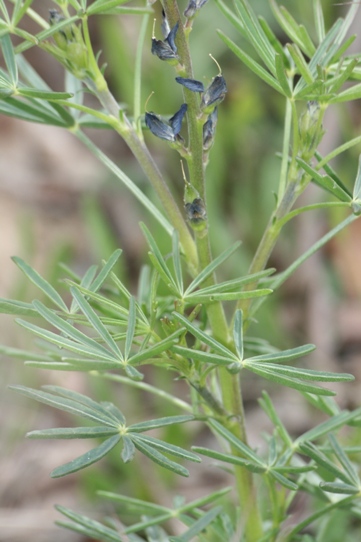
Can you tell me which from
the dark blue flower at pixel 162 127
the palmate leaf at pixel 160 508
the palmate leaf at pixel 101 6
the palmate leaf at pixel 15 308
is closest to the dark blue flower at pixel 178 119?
the dark blue flower at pixel 162 127

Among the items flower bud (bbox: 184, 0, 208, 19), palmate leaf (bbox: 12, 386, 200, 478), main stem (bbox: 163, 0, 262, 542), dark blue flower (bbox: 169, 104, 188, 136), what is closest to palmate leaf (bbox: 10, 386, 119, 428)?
palmate leaf (bbox: 12, 386, 200, 478)

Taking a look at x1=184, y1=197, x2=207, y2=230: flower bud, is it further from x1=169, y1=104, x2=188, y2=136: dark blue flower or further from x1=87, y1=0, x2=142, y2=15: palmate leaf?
x1=87, y1=0, x2=142, y2=15: palmate leaf

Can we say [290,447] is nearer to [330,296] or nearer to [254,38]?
[254,38]

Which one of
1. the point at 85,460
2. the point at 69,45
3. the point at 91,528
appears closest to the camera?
the point at 85,460

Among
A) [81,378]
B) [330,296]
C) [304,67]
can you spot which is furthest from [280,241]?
[304,67]

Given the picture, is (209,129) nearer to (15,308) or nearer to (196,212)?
(196,212)

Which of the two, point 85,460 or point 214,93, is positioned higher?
point 214,93

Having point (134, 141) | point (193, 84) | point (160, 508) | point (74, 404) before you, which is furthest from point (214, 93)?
Answer: point (160, 508)

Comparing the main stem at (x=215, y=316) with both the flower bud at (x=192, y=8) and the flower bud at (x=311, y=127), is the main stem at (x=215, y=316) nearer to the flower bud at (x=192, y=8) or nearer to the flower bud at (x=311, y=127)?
the flower bud at (x=192, y=8)
